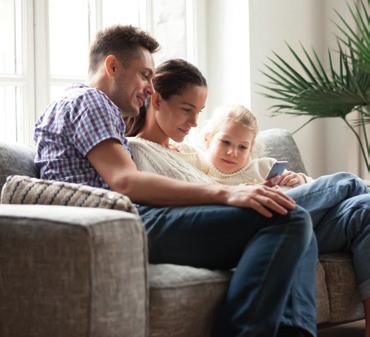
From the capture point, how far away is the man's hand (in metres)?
1.91

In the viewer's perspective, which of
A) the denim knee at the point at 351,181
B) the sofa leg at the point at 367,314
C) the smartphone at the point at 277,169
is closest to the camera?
the sofa leg at the point at 367,314

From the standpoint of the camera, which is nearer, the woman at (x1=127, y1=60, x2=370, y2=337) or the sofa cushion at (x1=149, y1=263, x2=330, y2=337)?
the sofa cushion at (x1=149, y1=263, x2=330, y2=337)

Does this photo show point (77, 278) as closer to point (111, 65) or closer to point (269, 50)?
point (111, 65)

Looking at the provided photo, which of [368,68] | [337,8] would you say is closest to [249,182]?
[368,68]

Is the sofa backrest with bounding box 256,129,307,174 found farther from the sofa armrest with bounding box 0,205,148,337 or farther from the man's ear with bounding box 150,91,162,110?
the sofa armrest with bounding box 0,205,148,337

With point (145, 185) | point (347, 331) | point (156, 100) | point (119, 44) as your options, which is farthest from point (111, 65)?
point (347, 331)

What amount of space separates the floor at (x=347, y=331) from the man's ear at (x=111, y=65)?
131 cm

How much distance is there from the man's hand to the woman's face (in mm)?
569

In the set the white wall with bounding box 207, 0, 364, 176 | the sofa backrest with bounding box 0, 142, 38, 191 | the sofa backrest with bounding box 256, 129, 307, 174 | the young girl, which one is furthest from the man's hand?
the white wall with bounding box 207, 0, 364, 176

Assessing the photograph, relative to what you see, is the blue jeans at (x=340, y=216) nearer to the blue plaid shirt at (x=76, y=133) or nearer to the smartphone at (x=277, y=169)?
the smartphone at (x=277, y=169)

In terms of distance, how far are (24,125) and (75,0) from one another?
61 centimetres

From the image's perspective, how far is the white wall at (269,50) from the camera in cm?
372

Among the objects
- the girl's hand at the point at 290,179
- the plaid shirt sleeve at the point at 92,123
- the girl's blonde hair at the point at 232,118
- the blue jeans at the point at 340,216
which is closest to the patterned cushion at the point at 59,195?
the plaid shirt sleeve at the point at 92,123

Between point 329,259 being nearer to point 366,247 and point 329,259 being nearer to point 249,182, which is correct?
point 366,247
